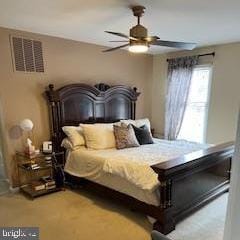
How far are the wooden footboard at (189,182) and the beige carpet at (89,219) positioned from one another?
15 centimetres

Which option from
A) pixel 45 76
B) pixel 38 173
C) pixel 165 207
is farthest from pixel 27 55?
pixel 165 207

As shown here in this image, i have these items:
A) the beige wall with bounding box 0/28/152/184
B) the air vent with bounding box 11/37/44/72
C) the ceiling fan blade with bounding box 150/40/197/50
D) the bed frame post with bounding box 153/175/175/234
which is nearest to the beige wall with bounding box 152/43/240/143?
the ceiling fan blade with bounding box 150/40/197/50

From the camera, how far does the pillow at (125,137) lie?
3.65 meters

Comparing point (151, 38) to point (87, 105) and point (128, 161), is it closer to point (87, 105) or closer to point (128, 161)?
point (128, 161)

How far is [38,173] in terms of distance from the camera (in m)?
3.85

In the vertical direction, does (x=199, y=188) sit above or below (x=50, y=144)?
below

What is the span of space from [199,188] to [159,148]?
0.92 metres

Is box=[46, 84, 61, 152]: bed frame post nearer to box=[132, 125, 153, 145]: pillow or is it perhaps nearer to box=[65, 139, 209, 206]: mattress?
box=[65, 139, 209, 206]: mattress

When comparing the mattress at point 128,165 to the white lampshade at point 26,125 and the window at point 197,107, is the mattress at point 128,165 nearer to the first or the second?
the white lampshade at point 26,125

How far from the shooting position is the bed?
2.47 metres

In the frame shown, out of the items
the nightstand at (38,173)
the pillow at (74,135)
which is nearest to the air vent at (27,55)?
the pillow at (74,135)

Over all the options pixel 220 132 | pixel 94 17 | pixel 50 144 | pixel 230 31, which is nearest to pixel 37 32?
pixel 94 17

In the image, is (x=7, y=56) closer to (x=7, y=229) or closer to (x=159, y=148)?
(x=7, y=229)

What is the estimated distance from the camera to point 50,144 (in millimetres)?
3742
